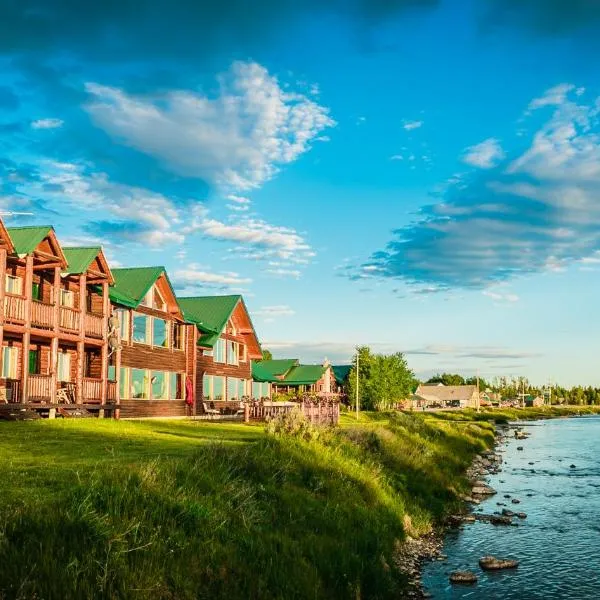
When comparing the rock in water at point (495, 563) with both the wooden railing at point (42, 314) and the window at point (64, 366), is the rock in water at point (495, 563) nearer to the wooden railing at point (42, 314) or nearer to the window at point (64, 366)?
the wooden railing at point (42, 314)

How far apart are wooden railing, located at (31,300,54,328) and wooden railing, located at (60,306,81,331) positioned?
0.99 metres

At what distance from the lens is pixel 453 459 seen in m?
32.7

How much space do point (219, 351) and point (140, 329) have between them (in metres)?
11.8

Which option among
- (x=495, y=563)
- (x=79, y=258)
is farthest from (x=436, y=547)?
(x=79, y=258)

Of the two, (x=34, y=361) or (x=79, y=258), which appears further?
(x=79, y=258)

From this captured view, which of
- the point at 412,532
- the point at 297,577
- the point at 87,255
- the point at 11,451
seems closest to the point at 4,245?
the point at 87,255

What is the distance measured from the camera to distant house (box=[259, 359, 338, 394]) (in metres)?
90.1

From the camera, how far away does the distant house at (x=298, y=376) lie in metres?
90.1

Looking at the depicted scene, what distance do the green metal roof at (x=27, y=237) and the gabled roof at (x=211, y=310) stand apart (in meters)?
19.4

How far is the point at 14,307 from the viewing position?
28656mm

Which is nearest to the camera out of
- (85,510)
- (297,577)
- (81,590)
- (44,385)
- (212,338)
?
(81,590)

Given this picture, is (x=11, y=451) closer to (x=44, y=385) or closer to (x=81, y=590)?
(x=81, y=590)

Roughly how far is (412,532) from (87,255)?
22.9 m

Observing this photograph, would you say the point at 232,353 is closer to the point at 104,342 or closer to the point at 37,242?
the point at 104,342
